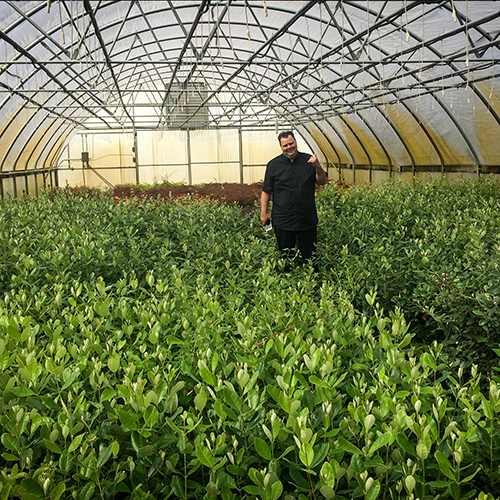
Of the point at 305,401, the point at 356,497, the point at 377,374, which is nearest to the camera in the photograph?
the point at 356,497

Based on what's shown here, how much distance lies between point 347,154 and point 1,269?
2130 cm

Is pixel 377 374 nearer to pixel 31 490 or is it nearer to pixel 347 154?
pixel 31 490

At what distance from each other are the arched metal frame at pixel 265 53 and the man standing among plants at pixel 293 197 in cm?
237

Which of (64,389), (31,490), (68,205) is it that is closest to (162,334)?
(64,389)

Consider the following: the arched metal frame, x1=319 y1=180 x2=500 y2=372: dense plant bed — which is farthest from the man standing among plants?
the arched metal frame

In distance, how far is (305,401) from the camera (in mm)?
1718

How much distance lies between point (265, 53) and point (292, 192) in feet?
29.0

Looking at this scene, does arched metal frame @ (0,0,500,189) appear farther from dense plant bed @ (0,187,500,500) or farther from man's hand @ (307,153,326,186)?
dense plant bed @ (0,187,500,500)

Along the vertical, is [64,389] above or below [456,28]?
below

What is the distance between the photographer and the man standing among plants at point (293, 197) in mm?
5695

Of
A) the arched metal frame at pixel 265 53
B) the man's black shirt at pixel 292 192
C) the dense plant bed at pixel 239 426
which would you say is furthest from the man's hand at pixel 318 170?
the dense plant bed at pixel 239 426

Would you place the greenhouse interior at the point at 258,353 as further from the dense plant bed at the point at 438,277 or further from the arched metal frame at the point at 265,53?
the arched metal frame at the point at 265,53

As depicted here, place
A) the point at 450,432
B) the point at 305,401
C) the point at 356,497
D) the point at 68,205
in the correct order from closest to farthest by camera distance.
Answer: the point at 356,497
the point at 450,432
the point at 305,401
the point at 68,205

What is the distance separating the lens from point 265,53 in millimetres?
13625
